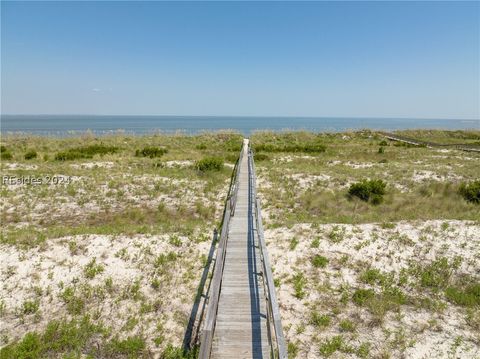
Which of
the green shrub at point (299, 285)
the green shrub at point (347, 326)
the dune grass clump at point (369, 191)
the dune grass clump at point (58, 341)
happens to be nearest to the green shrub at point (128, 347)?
the dune grass clump at point (58, 341)

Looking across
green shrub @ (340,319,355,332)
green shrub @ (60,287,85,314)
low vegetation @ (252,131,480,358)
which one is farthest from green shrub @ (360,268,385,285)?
green shrub @ (60,287,85,314)

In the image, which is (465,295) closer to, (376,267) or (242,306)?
(376,267)

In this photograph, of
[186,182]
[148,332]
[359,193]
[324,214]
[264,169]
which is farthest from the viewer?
[264,169]

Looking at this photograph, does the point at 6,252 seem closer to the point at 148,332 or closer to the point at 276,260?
the point at 148,332

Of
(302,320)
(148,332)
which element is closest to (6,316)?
(148,332)

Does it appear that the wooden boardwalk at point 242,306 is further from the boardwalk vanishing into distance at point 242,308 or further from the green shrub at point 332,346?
the green shrub at point 332,346

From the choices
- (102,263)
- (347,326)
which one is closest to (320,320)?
(347,326)

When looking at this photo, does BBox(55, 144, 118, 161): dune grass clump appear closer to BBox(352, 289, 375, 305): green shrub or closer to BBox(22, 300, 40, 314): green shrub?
BBox(22, 300, 40, 314): green shrub
